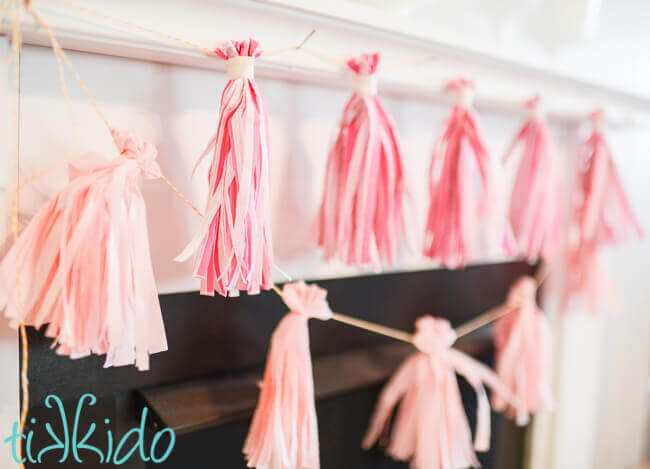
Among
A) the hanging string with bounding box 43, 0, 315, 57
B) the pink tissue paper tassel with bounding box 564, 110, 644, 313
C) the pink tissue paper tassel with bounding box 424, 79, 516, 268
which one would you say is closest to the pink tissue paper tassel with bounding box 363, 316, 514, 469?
the pink tissue paper tassel with bounding box 424, 79, 516, 268

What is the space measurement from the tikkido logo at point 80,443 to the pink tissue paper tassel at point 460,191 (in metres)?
0.48

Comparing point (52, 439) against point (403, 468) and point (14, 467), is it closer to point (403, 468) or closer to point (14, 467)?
point (14, 467)

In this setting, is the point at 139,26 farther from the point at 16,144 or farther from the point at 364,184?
the point at 364,184

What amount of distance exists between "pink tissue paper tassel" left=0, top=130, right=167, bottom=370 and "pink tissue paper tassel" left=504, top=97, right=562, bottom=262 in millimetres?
631

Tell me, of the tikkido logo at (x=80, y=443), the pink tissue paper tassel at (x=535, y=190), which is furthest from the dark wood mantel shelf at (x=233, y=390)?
the pink tissue paper tassel at (x=535, y=190)

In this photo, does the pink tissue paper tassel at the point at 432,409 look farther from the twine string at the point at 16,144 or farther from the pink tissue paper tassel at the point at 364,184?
the twine string at the point at 16,144

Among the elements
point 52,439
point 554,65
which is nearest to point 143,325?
point 52,439

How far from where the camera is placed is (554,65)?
2.64 feet

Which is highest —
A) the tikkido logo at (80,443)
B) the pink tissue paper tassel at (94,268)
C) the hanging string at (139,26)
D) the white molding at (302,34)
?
the white molding at (302,34)

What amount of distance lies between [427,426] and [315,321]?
0.26 metres

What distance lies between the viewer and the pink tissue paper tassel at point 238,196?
48 centimetres

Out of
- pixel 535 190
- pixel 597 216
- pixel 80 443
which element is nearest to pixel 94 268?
pixel 80 443

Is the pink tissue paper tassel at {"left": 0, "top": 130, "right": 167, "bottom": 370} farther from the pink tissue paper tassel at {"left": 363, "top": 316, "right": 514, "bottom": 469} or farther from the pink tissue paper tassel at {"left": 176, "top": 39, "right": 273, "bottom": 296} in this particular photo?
the pink tissue paper tassel at {"left": 363, "top": 316, "right": 514, "bottom": 469}

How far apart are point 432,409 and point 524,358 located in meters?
0.28
